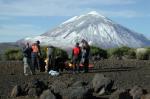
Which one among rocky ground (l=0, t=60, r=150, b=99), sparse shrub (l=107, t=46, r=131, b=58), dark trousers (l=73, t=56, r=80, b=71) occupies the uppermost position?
sparse shrub (l=107, t=46, r=131, b=58)

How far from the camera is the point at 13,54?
193 feet

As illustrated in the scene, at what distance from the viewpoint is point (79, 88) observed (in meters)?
21.4

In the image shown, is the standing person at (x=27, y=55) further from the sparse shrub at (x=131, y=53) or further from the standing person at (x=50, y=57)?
the sparse shrub at (x=131, y=53)

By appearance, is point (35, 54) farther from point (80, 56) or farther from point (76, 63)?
point (80, 56)

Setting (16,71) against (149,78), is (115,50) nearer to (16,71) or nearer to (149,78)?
(16,71)

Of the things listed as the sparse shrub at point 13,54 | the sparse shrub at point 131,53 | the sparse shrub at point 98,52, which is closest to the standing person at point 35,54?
the sparse shrub at point 13,54


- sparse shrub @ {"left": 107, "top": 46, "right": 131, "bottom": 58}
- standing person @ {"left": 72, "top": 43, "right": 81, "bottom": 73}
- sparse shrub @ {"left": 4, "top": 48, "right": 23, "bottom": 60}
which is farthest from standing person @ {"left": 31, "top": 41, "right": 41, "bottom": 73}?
sparse shrub @ {"left": 107, "top": 46, "right": 131, "bottom": 58}

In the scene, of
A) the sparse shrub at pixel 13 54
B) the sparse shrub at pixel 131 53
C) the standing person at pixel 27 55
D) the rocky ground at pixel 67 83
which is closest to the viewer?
the rocky ground at pixel 67 83

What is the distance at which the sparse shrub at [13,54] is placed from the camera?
5763 centimetres

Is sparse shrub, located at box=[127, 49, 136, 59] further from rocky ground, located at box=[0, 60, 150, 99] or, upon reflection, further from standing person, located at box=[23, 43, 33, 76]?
standing person, located at box=[23, 43, 33, 76]

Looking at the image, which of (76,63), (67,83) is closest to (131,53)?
(76,63)

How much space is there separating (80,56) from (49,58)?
75.9 inches

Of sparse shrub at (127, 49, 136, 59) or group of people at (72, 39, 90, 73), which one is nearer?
group of people at (72, 39, 90, 73)

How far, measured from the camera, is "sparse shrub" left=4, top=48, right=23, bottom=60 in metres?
57.6
